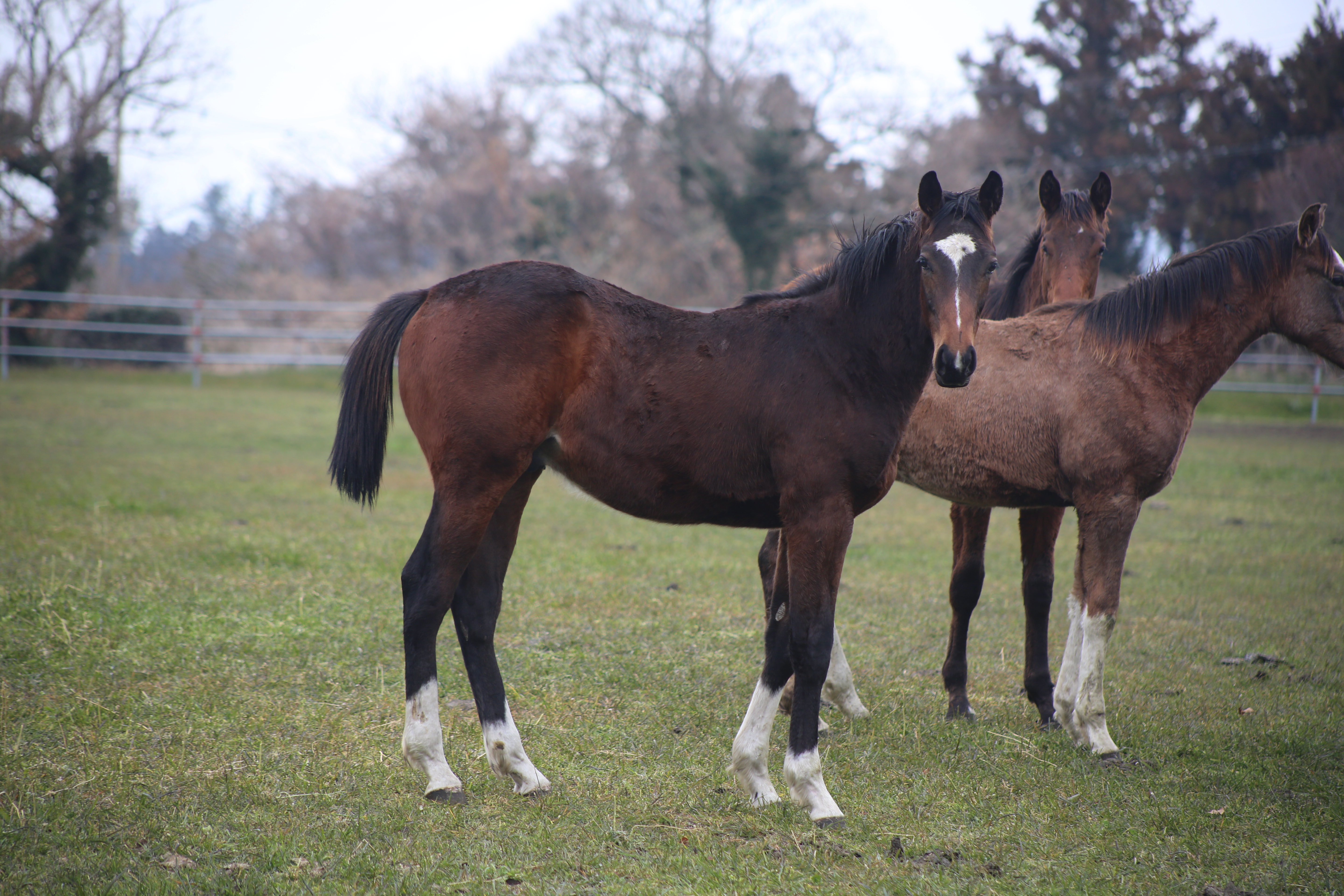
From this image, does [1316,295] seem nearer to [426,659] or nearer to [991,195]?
[991,195]

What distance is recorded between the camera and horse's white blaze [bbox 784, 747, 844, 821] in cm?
316

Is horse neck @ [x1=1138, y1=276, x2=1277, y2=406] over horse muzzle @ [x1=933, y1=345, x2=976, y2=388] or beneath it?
over

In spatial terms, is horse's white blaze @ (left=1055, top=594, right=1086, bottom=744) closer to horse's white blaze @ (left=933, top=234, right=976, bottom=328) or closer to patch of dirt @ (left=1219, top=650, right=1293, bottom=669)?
patch of dirt @ (left=1219, top=650, right=1293, bottom=669)

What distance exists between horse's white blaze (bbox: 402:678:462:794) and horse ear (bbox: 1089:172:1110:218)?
154 inches

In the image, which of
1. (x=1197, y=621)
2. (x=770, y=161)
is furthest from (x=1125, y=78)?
(x=1197, y=621)

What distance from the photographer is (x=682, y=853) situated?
2838 mm

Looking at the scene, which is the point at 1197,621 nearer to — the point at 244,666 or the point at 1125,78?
the point at 244,666

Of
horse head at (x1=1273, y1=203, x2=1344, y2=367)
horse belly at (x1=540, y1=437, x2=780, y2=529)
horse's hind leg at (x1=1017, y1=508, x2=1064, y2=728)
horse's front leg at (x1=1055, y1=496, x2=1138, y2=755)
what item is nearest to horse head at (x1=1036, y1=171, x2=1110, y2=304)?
horse head at (x1=1273, y1=203, x2=1344, y2=367)

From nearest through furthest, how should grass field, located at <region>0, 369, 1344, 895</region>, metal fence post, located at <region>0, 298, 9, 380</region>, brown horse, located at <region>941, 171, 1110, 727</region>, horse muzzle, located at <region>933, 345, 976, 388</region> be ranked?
grass field, located at <region>0, 369, 1344, 895</region> → horse muzzle, located at <region>933, 345, 976, 388</region> → brown horse, located at <region>941, 171, 1110, 727</region> → metal fence post, located at <region>0, 298, 9, 380</region>

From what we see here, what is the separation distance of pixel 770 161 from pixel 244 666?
21634 mm

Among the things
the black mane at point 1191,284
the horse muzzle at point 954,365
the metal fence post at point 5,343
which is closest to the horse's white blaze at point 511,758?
the horse muzzle at point 954,365

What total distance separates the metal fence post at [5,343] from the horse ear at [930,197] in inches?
743

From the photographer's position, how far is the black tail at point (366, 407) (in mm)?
3377

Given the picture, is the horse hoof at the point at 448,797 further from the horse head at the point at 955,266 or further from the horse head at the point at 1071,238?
the horse head at the point at 1071,238
